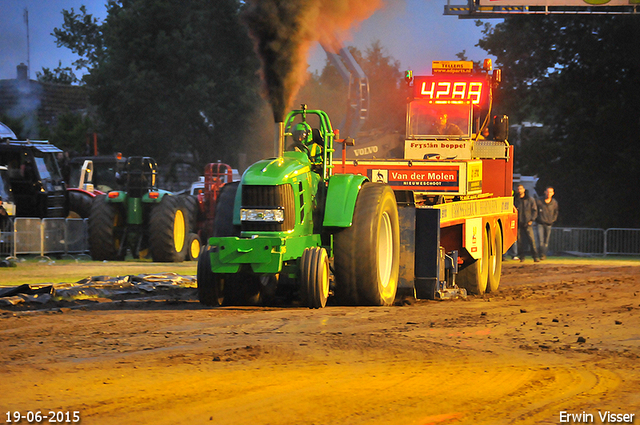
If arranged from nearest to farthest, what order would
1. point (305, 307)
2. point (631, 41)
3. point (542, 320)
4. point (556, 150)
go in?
point (542, 320), point (305, 307), point (631, 41), point (556, 150)

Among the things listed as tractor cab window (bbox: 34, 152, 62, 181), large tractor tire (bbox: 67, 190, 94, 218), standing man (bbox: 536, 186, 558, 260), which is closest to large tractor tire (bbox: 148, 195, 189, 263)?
tractor cab window (bbox: 34, 152, 62, 181)

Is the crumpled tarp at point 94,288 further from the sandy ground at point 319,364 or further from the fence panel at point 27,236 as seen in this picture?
the fence panel at point 27,236

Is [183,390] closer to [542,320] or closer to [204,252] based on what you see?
[204,252]

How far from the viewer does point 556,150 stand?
32250 mm

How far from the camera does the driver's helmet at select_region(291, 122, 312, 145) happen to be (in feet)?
38.8

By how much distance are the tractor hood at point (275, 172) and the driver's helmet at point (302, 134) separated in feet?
1.96

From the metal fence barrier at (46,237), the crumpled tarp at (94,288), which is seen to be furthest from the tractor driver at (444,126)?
the metal fence barrier at (46,237)

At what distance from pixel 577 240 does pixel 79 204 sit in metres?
15.6

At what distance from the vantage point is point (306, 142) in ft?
39.1

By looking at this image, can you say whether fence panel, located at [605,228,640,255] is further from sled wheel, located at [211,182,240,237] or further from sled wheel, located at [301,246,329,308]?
sled wheel, located at [301,246,329,308]

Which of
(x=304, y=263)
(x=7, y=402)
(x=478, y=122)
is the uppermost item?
(x=478, y=122)

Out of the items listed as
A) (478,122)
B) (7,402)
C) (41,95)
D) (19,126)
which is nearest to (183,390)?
(7,402)

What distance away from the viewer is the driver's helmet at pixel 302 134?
11836 millimetres

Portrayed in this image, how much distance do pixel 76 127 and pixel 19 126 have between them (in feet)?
12.5
